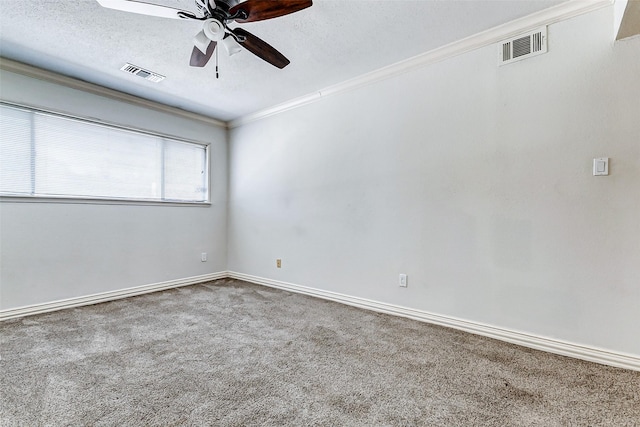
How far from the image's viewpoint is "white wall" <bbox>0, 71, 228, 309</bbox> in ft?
9.15

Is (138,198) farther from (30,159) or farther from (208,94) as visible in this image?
(208,94)

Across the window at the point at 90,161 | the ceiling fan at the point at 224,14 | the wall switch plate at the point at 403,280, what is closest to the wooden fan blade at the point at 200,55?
Result: the ceiling fan at the point at 224,14

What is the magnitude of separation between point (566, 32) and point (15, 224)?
16.1 feet

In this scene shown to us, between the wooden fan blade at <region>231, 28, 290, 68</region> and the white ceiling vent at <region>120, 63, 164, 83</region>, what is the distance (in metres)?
1.56

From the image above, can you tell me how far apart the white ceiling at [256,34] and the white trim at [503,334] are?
2375 mm

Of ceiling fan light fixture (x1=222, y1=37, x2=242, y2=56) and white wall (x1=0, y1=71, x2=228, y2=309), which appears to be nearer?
ceiling fan light fixture (x1=222, y1=37, x2=242, y2=56)

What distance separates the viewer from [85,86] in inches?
124

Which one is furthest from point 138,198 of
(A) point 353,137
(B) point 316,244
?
(A) point 353,137

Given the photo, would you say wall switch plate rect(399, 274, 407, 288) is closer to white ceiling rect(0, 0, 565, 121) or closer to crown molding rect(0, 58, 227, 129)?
white ceiling rect(0, 0, 565, 121)

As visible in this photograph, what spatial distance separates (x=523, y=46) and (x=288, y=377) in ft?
9.51

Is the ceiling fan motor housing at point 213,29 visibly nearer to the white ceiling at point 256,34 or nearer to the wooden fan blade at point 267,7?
the wooden fan blade at point 267,7

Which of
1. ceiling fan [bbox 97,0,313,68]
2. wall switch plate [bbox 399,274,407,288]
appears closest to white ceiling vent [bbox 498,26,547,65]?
ceiling fan [bbox 97,0,313,68]

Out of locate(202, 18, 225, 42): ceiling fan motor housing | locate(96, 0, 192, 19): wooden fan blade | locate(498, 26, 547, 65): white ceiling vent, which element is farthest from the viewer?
locate(498, 26, 547, 65): white ceiling vent

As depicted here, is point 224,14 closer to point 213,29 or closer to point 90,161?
point 213,29
